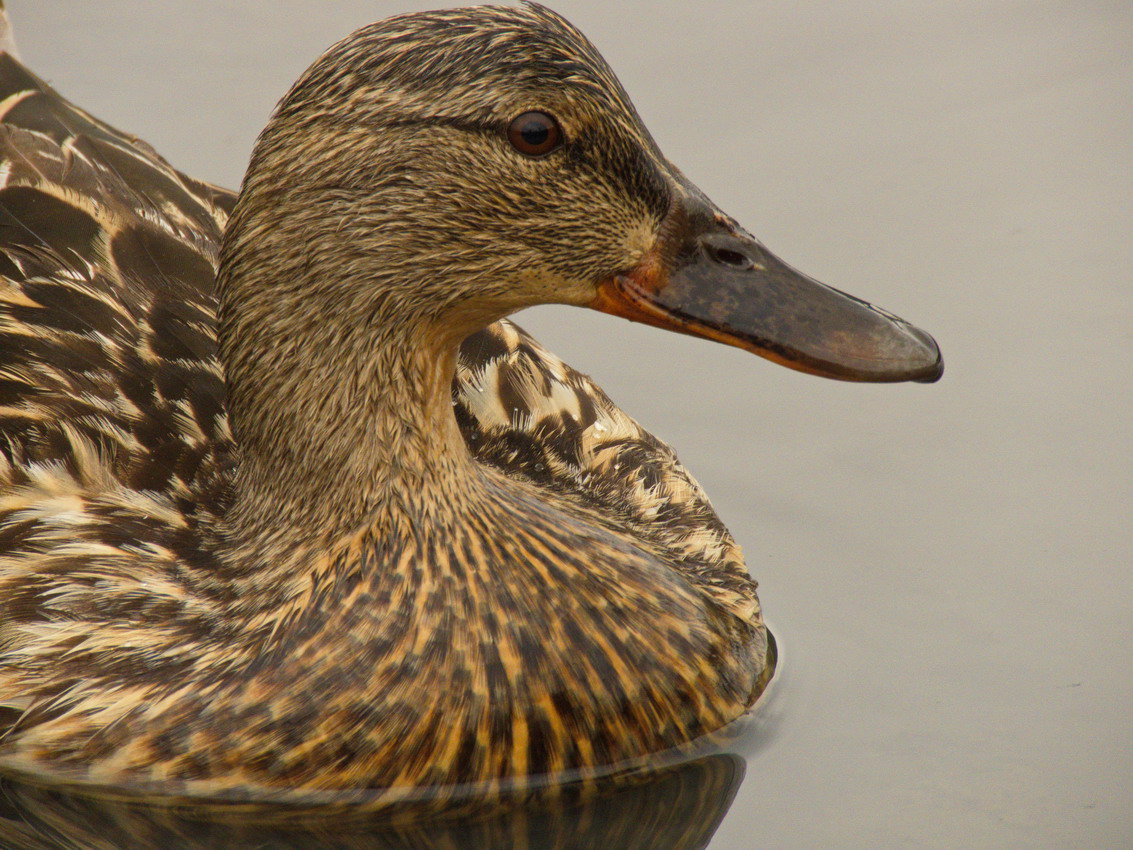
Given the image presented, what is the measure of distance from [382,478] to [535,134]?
2.80ft

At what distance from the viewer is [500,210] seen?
374cm

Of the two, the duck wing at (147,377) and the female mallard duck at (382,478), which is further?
the duck wing at (147,377)

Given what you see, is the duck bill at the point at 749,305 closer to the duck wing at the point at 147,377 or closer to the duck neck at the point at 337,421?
the duck neck at the point at 337,421

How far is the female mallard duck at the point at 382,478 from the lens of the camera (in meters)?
3.65

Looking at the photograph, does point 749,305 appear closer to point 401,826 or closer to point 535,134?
point 535,134

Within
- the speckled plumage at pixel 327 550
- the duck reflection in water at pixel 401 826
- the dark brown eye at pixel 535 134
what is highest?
the dark brown eye at pixel 535 134

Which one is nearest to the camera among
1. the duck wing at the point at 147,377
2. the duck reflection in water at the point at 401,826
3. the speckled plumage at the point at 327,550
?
the speckled plumage at the point at 327,550

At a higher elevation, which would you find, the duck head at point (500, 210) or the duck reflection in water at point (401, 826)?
the duck head at point (500, 210)

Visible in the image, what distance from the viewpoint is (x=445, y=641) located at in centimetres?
378

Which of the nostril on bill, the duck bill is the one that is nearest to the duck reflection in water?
the duck bill

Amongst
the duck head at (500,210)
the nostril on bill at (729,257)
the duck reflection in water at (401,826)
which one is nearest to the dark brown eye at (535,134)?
the duck head at (500,210)

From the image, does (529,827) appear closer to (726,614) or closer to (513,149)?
(726,614)

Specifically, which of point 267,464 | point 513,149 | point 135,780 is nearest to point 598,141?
point 513,149

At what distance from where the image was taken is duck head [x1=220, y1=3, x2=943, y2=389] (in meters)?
3.58
